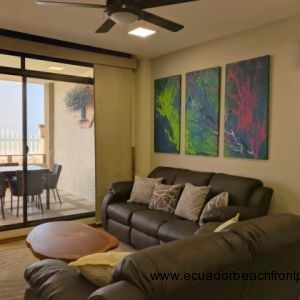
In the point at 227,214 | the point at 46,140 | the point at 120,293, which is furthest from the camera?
the point at 46,140

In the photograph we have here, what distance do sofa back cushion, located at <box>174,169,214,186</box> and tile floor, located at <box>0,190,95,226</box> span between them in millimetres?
1617

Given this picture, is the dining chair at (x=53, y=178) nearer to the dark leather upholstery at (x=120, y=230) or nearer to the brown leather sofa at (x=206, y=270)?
the dark leather upholstery at (x=120, y=230)

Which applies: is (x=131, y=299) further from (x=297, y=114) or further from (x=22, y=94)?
(x=22, y=94)

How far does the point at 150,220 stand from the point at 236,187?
3.31 ft

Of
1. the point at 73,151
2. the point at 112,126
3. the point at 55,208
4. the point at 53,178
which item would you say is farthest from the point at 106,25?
the point at 55,208

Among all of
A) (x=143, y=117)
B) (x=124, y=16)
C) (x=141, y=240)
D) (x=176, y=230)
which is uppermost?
(x=124, y=16)

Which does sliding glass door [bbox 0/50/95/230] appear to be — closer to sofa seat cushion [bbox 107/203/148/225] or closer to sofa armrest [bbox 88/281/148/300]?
sofa seat cushion [bbox 107/203/148/225]

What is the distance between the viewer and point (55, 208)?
191 inches

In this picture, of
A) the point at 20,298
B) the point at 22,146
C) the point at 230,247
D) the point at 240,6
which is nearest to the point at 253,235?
the point at 230,247

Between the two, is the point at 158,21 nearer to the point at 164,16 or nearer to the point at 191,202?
the point at 164,16

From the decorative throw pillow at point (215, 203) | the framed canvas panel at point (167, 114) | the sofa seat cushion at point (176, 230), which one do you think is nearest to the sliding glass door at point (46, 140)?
the framed canvas panel at point (167, 114)

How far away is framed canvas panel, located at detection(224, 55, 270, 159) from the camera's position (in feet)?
11.8

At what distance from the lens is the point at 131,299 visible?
3.80ft

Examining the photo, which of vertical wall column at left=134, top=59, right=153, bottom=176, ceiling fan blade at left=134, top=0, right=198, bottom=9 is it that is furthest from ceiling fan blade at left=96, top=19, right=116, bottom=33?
vertical wall column at left=134, top=59, right=153, bottom=176
